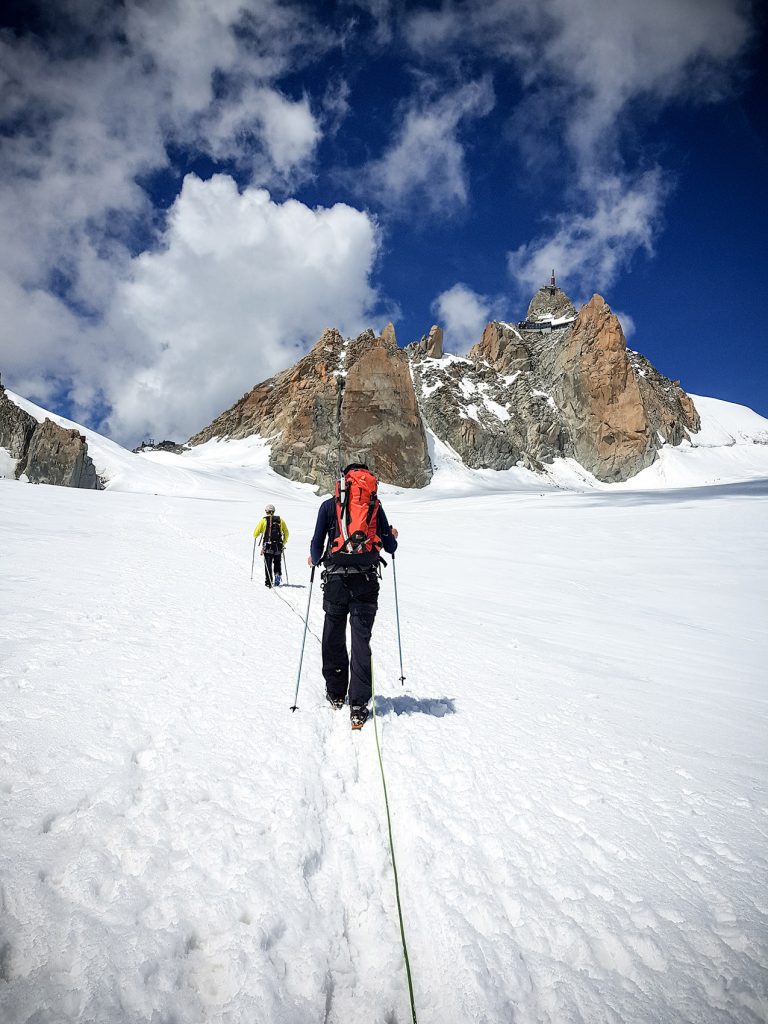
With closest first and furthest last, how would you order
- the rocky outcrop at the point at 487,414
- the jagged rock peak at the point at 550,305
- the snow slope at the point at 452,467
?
the snow slope at the point at 452,467
the rocky outcrop at the point at 487,414
the jagged rock peak at the point at 550,305

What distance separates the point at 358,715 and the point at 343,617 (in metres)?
0.85

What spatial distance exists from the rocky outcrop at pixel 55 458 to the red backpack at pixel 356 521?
68132mm

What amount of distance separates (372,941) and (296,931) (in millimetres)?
333

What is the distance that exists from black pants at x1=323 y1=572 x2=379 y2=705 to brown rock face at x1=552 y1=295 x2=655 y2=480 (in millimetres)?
122504

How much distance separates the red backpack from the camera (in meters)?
4.13

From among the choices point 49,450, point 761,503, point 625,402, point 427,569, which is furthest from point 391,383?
point 427,569

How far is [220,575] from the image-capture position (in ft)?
34.2

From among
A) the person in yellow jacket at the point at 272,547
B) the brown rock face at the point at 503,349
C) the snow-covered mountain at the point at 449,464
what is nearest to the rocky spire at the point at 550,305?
the brown rock face at the point at 503,349

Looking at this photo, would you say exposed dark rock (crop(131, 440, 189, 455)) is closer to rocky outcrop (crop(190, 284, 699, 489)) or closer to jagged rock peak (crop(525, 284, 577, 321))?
rocky outcrop (crop(190, 284, 699, 489))

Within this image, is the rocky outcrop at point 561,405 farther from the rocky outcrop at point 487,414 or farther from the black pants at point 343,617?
the black pants at point 343,617

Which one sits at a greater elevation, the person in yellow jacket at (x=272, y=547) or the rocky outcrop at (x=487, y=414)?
the rocky outcrop at (x=487, y=414)

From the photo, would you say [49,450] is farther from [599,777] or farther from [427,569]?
[599,777]

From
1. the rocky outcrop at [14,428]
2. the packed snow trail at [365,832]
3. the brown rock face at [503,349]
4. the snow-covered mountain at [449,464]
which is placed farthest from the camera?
the brown rock face at [503,349]

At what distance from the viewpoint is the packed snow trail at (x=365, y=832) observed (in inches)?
67.8
